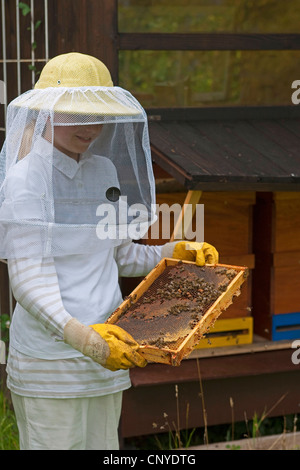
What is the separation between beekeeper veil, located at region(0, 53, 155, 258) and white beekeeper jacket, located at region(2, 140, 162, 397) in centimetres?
1

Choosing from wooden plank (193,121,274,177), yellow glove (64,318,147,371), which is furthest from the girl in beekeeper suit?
wooden plank (193,121,274,177)

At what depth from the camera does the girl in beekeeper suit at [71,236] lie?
2.61m

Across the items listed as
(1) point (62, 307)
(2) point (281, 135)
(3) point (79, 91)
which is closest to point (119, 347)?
(1) point (62, 307)

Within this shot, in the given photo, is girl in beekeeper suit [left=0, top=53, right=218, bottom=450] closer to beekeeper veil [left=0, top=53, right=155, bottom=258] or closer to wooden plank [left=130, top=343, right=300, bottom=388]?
beekeeper veil [left=0, top=53, right=155, bottom=258]

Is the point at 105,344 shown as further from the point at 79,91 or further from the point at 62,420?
the point at 79,91

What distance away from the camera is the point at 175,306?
281 centimetres

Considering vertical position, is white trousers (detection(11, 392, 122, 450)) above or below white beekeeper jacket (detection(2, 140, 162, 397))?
below

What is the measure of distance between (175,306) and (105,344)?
0.40 metres

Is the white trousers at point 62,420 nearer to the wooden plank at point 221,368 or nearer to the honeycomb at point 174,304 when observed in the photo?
the honeycomb at point 174,304

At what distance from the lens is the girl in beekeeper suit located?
2.61m

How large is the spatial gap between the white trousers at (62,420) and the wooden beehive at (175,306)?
0.33 meters

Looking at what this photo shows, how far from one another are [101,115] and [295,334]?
7.62 feet

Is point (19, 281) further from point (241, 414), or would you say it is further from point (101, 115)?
point (241, 414)

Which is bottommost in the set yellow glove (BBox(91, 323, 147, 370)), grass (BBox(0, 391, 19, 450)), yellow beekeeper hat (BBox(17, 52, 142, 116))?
grass (BBox(0, 391, 19, 450))
